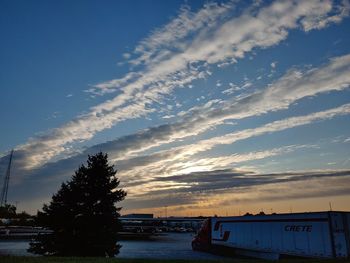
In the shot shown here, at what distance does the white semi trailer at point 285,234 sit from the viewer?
29609 mm

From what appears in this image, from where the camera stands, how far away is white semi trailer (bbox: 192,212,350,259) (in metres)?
29.6

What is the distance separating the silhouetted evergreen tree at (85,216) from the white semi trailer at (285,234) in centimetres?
1640

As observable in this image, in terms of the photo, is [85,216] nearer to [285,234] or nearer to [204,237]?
[285,234]

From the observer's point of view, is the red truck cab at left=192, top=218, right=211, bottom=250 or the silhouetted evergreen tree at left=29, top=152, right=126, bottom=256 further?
the red truck cab at left=192, top=218, right=211, bottom=250

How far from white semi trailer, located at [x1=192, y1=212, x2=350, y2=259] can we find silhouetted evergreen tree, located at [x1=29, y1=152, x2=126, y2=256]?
1640 cm

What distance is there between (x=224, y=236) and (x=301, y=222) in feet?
52.0

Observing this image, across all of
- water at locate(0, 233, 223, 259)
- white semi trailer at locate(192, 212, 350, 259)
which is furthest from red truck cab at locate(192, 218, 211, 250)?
water at locate(0, 233, 223, 259)

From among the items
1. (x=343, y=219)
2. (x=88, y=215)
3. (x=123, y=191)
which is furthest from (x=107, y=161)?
(x=343, y=219)

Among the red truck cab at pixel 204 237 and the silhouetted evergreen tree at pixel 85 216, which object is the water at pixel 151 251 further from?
the silhouetted evergreen tree at pixel 85 216

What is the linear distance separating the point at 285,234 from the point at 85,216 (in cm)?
1977

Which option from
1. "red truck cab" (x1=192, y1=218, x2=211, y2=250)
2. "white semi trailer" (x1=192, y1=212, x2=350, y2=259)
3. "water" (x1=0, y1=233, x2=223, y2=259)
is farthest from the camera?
"red truck cab" (x1=192, y1=218, x2=211, y2=250)

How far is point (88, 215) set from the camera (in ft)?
107

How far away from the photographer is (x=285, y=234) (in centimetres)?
3512

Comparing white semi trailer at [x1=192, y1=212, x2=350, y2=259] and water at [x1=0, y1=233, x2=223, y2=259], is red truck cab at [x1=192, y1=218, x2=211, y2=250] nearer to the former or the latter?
white semi trailer at [x1=192, y1=212, x2=350, y2=259]
